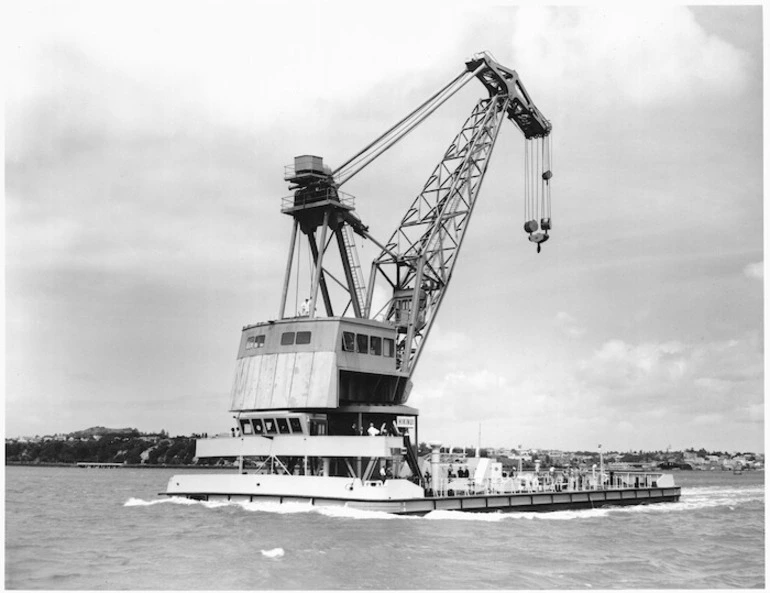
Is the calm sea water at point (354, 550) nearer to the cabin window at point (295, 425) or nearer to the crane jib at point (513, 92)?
the cabin window at point (295, 425)

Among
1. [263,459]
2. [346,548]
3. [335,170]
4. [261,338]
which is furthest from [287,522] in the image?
[335,170]

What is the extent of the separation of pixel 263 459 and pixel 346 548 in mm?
12246

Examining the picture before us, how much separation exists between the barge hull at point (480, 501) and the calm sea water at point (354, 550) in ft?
1.86

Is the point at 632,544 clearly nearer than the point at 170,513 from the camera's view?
Yes

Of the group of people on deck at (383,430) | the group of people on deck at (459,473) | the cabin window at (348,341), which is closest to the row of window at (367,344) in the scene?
the cabin window at (348,341)

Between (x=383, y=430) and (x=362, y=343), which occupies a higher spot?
(x=362, y=343)

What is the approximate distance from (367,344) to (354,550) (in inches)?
528

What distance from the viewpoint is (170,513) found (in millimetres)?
33375

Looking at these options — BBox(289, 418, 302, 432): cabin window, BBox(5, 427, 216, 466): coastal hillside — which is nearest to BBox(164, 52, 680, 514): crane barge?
BBox(289, 418, 302, 432): cabin window

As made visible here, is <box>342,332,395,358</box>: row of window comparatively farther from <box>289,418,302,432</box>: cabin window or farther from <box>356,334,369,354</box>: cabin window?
<box>289,418,302,432</box>: cabin window

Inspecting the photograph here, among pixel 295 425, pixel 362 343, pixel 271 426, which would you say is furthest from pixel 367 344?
pixel 271 426

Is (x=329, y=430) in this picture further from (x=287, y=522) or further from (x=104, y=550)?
(x=104, y=550)

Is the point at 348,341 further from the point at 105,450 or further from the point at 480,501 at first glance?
the point at 105,450

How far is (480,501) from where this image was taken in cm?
3675
